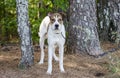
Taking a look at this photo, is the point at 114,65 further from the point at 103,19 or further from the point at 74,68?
the point at 103,19

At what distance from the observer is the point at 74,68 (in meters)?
7.99

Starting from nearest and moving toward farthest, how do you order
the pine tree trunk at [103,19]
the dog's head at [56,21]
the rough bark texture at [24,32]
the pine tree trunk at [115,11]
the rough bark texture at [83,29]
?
the dog's head at [56,21], the rough bark texture at [24,32], the rough bark texture at [83,29], the pine tree trunk at [115,11], the pine tree trunk at [103,19]

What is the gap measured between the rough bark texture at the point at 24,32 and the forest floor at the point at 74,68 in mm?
227

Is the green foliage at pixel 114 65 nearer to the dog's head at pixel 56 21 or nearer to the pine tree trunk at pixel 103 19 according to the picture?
the dog's head at pixel 56 21

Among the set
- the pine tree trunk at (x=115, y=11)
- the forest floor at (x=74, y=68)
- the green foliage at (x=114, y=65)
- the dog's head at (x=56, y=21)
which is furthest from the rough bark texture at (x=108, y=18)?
the dog's head at (x=56, y=21)

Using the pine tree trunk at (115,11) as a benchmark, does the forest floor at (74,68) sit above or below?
below

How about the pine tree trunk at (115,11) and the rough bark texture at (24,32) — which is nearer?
the rough bark texture at (24,32)

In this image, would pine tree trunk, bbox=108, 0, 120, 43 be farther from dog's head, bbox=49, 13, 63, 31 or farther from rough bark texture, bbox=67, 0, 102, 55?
dog's head, bbox=49, 13, 63, 31

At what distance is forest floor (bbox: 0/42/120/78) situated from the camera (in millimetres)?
7500

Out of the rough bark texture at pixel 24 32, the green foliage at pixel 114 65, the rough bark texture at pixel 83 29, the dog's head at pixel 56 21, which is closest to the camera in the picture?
the dog's head at pixel 56 21

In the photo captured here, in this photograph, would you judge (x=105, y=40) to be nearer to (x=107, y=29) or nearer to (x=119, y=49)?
(x=107, y=29)

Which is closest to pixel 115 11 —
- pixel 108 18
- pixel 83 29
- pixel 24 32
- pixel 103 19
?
pixel 108 18

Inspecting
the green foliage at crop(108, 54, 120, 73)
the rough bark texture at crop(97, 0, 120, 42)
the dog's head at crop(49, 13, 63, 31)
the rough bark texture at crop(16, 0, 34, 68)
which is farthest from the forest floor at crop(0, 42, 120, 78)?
the rough bark texture at crop(97, 0, 120, 42)

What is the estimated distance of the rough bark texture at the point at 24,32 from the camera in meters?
7.62
